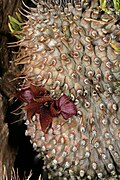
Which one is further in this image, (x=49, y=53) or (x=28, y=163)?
(x=28, y=163)

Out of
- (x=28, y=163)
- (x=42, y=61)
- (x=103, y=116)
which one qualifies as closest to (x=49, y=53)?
(x=42, y=61)

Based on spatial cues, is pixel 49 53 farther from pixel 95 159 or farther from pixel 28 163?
pixel 28 163

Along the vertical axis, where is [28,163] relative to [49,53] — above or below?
below

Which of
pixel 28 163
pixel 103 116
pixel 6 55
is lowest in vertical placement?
pixel 28 163
